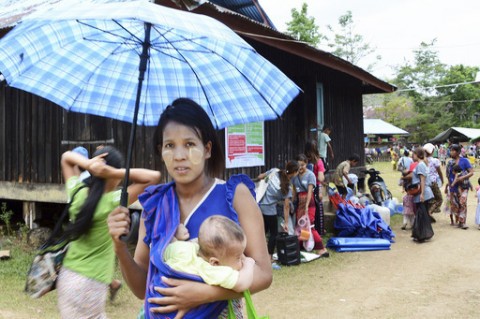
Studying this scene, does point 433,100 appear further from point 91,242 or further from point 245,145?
point 91,242

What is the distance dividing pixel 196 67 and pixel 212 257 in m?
1.33

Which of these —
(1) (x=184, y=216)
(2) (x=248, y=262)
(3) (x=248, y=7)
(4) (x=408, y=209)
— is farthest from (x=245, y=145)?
(2) (x=248, y=262)

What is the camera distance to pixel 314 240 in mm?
8164

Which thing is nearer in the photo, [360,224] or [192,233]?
[192,233]

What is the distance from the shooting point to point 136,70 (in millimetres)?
2865

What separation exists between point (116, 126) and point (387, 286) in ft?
16.7

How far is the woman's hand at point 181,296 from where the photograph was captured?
5.65 ft

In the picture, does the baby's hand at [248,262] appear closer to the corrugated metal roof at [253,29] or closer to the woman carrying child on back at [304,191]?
the corrugated metal roof at [253,29]

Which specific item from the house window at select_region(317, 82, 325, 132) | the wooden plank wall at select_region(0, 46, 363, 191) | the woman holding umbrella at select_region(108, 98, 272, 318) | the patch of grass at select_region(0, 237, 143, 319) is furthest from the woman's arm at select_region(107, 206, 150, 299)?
the house window at select_region(317, 82, 325, 132)

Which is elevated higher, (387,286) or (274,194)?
(274,194)

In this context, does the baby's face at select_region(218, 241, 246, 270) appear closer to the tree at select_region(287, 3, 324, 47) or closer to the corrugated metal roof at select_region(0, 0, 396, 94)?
the corrugated metal roof at select_region(0, 0, 396, 94)

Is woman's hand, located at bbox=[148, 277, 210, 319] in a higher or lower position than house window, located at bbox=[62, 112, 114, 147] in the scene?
lower

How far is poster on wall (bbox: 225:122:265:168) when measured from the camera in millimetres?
8531

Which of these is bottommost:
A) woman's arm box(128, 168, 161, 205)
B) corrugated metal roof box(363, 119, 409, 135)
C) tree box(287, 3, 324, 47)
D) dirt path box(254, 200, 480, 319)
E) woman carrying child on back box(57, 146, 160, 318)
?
dirt path box(254, 200, 480, 319)
